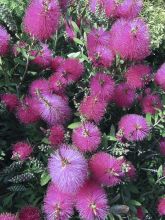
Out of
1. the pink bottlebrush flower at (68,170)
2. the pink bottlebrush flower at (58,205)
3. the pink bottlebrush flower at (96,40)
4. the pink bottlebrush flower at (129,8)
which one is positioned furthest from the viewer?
the pink bottlebrush flower at (129,8)

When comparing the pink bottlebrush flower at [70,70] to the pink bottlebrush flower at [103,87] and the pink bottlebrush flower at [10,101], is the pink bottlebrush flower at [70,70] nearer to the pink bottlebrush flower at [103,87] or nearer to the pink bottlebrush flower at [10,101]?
the pink bottlebrush flower at [103,87]

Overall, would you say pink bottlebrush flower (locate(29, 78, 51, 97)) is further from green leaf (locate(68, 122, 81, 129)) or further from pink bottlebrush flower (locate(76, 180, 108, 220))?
pink bottlebrush flower (locate(76, 180, 108, 220))

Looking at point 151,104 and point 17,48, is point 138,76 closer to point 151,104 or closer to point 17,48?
point 151,104

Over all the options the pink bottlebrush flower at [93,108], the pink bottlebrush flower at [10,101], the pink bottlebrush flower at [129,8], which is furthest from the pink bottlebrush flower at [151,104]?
the pink bottlebrush flower at [10,101]

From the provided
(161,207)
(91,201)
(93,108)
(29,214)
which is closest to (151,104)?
(93,108)

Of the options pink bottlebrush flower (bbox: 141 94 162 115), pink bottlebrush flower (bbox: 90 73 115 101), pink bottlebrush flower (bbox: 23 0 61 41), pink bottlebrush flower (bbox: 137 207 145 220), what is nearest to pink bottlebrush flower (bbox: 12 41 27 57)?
pink bottlebrush flower (bbox: 23 0 61 41)

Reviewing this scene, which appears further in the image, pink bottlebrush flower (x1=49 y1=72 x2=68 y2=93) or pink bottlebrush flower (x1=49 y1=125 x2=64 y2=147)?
pink bottlebrush flower (x1=49 y1=72 x2=68 y2=93)

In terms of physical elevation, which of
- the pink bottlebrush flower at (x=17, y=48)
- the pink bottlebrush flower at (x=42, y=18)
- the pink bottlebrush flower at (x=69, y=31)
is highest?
the pink bottlebrush flower at (x=42, y=18)

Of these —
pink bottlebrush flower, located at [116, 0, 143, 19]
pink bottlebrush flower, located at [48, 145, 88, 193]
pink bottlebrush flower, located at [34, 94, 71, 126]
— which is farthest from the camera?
pink bottlebrush flower, located at [116, 0, 143, 19]

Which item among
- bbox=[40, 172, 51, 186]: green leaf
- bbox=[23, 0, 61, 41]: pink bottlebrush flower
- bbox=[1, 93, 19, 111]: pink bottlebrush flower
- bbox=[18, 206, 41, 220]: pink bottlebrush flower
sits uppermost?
bbox=[23, 0, 61, 41]: pink bottlebrush flower
